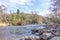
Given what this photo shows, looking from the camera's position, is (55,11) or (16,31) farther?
(16,31)

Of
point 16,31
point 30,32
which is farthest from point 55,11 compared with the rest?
point 16,31

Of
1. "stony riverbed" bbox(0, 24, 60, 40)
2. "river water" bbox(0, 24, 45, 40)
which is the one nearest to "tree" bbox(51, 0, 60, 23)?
"stony riverbed" bbox(0, 24, 60, 40)

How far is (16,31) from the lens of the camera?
2768 millimetres

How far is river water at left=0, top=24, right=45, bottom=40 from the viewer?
270 centimetres

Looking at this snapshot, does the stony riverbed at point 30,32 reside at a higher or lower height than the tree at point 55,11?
lower

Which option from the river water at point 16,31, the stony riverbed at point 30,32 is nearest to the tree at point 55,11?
the stony riverbed at point 30,32

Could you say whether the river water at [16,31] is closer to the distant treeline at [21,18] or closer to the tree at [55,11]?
the distant treeline at [21,18]

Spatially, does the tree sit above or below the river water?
above

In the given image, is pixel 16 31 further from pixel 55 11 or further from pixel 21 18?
pixel 55 11

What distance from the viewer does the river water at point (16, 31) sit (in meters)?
2.70

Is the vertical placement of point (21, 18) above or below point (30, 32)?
above

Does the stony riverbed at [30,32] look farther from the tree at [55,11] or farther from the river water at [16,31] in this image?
the tree at [55,11]

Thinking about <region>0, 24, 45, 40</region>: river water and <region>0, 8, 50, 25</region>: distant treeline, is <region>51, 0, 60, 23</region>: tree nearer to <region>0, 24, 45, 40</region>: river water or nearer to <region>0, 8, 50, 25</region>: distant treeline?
<region>0, 8, 50, 25</region>: distant treeline

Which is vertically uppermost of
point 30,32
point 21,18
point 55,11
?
point 55,11
